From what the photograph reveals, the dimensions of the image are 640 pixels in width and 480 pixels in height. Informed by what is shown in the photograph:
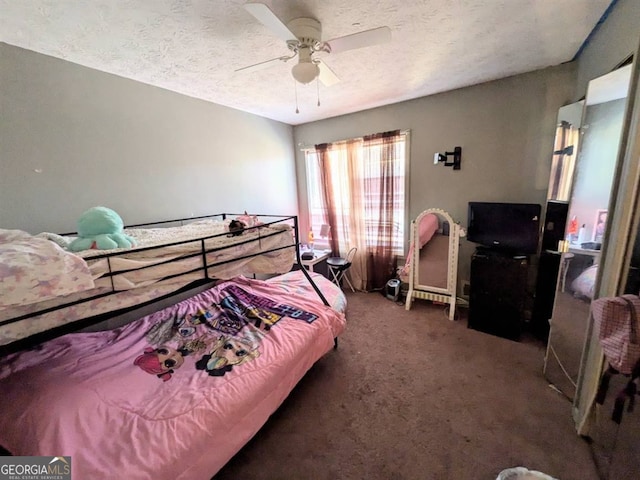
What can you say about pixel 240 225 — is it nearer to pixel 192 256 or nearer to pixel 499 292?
pixel 192 256

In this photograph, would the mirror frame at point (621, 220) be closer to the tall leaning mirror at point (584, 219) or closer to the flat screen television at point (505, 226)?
the tall leaning mirror at point (584, 219)

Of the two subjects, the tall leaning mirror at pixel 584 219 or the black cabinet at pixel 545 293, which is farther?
the black cabinet at pixel 545 293

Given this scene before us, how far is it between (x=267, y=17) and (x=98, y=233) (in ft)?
4.31

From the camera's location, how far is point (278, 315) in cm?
198

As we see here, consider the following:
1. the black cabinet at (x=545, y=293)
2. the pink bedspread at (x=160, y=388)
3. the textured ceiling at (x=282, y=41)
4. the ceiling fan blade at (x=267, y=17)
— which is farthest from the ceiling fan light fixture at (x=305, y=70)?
the black cabinet at (x=545, y=293)

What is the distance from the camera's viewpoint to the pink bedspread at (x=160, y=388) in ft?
3.22

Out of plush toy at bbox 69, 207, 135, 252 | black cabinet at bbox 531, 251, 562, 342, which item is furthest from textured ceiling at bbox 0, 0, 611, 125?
black cabinet at bbox 531, 251, 562, 342

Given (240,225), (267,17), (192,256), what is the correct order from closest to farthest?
1. (267,17)
2. (192,256)
3. (240,225)

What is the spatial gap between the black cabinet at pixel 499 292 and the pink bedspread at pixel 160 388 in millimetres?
1512

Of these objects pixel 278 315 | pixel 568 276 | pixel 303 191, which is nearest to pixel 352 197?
pixel 303 191

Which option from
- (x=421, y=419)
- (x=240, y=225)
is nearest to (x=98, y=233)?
(x=240, y=225)

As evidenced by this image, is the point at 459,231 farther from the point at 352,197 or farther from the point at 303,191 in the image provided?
the point at 303,191

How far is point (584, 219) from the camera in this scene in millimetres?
1671

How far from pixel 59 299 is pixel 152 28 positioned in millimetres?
1539
